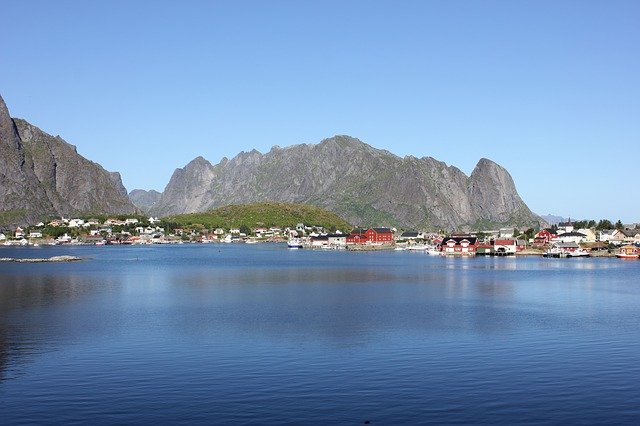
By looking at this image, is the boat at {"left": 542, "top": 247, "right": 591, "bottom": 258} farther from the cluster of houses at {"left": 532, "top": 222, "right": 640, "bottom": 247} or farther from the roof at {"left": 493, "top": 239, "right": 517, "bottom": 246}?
the cluster of houses at {"left": 532, "top": 222, "right": 640, "bottom": 247}

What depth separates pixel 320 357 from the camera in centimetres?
3416

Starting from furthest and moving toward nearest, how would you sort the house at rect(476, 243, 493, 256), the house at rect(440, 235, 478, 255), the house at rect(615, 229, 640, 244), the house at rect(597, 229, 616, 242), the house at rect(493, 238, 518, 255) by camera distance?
1. the house at rect(597, 229, 616, 242)
2. the house at rect(615, 229, 640, 244)
3. the house at rect(440, 235, 478, 255)
4. the house at rect(476, 243, 493, 256)
5. the house at rect(493, 238, 518, 255)

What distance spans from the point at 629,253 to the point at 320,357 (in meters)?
126

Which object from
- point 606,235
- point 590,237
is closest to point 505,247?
point 590,237

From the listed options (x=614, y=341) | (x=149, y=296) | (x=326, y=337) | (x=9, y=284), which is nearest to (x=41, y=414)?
(x=326, y=337)

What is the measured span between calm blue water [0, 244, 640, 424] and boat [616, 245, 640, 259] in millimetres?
79594

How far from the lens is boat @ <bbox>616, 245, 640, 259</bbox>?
140875 mm

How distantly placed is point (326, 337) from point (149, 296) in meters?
30.3

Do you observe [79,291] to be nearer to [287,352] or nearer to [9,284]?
[9,284]

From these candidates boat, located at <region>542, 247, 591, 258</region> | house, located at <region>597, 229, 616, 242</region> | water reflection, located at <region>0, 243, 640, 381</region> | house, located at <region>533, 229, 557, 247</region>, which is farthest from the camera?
house, located at <region>533, 229, 557, 247</region>

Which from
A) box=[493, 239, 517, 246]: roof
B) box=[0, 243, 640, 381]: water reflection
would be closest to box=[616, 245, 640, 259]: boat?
box=[493, 239, 517, 246]: roof

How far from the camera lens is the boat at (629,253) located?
5546 inches

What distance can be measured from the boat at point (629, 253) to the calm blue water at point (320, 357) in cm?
7959

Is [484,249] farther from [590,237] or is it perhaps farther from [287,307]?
[287,307]
